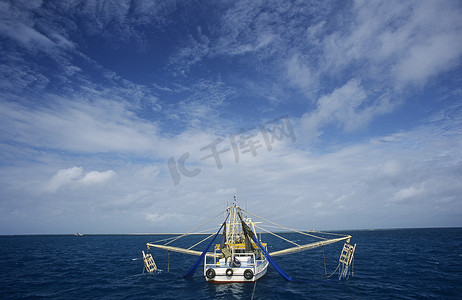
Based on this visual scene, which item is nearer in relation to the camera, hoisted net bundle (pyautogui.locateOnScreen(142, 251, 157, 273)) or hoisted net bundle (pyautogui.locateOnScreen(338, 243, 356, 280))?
hoisted net bundle (pyautogui.locateOnScreen(338, 243, 356, 280))

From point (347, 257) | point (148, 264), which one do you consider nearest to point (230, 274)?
point (347, 257)

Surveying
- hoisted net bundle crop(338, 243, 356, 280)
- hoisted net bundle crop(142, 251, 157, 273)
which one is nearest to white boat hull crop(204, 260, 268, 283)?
hoisted net bundle crop(338, 243, 356, 280)

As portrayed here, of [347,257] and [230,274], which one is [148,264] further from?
[347,257]

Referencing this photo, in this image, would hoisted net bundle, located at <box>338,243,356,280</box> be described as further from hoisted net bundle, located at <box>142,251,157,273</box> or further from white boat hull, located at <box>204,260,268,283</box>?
hoisted net bundle, located at <box>142,251,157,273</box>

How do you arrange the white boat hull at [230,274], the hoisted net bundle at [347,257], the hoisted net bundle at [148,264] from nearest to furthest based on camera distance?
the white boat hull at [230,274], the hoisted net bundle at [347,257], the hoisted net bundle at [148,264]

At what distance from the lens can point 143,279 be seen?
32.0 metres

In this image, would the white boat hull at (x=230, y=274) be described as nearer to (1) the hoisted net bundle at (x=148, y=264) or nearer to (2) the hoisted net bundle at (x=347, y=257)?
(2) the hoisted net bundle at (x=347, y=257)

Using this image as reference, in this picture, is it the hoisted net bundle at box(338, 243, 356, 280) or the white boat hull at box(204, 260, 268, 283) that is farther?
the hoisted net bundle at box(338, 243, 356, 280)

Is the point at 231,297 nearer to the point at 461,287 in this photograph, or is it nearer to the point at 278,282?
the point at 278,282

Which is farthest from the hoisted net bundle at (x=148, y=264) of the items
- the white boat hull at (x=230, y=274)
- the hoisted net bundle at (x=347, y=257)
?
the hoisted net bundle at (x=347, y=257)

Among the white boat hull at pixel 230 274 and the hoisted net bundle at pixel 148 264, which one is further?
the hoisted net bundle at pixel 148 264

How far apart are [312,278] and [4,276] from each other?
45.5 metres

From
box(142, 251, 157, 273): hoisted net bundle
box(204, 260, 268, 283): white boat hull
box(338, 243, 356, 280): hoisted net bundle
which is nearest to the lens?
box(204, 260, 268, 283): white boat hull

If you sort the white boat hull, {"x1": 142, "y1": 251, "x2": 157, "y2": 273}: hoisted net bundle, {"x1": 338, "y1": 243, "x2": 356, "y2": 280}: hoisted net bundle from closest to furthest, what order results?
1. the white boat hull
2. {"x1": 338, "y1": 243, "x2": 356, "y2": 280}: hoisted net bundle
3. {"x1": 142, "y1": 251, "x2": 157, "y2": 273}: hoisted net bundle
